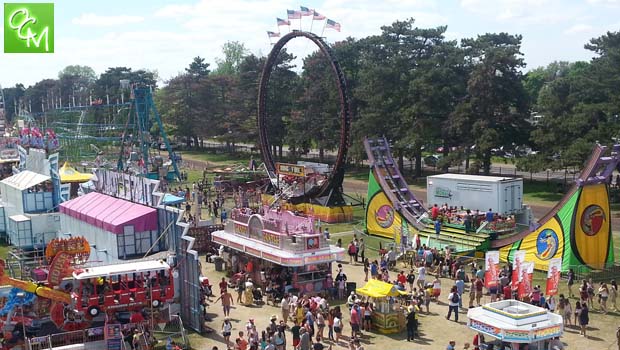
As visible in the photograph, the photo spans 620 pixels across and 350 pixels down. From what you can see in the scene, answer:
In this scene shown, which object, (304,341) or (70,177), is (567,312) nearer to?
(304,341)

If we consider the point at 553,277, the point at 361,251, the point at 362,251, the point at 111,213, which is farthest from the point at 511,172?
the point at 111,213

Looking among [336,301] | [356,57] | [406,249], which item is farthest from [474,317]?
[356,57]

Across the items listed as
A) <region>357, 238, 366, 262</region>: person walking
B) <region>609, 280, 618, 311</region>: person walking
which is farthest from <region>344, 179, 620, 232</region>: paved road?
<region>609, 280, 618, 311</region>: person walking

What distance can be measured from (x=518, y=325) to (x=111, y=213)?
51.3 feet

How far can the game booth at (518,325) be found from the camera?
16469mm

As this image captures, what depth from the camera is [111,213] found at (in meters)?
26.1

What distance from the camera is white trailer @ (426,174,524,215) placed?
1264 inches

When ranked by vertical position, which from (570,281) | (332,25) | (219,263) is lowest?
(219,263)

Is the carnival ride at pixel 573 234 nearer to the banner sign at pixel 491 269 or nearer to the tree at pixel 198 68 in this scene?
the banner sign at pixel 491 269

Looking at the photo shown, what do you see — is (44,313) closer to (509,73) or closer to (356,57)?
(509,73)

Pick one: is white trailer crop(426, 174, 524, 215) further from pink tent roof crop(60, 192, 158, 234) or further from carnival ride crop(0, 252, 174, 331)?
carnival ride crop(0, 252, 174, 331)

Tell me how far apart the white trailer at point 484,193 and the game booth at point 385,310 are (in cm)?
1136

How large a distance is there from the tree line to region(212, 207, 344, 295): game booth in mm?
24470

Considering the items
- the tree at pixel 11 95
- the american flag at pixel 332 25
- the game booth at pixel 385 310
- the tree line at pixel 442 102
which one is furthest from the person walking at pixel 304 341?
the tree at pixel 11 95
